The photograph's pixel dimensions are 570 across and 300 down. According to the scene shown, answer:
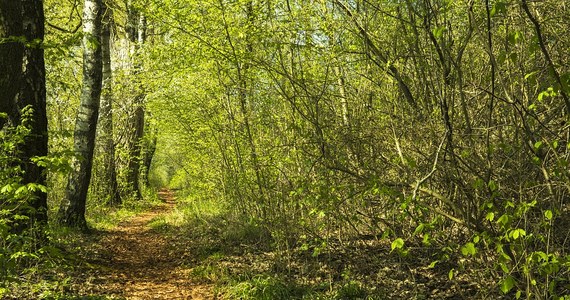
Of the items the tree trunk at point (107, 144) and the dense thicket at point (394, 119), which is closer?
the dense thicket at point (394, 119)

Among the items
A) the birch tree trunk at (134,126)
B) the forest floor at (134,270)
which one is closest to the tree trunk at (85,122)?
the forest floor at (134,270)

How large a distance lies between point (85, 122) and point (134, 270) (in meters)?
3.06

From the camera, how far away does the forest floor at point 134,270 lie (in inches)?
239

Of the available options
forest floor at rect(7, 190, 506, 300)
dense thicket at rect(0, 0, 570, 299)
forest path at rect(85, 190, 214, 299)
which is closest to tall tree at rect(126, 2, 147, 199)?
forest path at rect(85, 190, 214, 299)

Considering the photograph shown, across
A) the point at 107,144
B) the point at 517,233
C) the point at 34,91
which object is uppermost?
the point at 34,91

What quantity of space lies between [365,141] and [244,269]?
9.12ft

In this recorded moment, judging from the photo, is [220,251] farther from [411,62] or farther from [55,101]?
[55,101]

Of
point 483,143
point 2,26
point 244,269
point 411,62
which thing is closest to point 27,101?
point 2,26

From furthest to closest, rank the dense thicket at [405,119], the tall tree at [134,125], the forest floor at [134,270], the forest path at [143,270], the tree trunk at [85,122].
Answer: the tall tree at [134,125]
the tree trunk at [85,122]
the forest path at [143,270]
the forest floor at [134,270]
the dense thicket at [405,119]

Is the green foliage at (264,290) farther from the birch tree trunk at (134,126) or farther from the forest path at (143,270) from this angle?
the birch tree trunk at (134,126)

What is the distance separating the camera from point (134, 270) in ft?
24.0

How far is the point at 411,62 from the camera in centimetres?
538

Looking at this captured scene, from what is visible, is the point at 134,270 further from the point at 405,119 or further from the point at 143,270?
the point at 405,119

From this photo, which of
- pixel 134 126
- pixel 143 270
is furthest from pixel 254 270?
pixel 134 126
